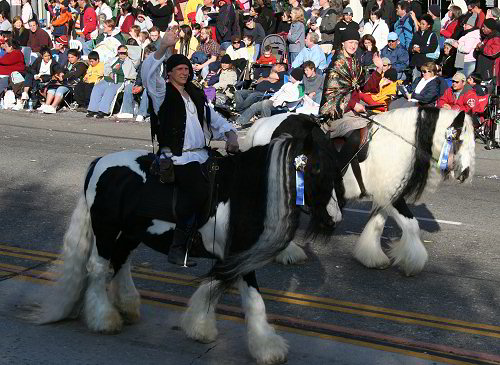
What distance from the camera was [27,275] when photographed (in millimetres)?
8750

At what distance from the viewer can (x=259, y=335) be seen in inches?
261

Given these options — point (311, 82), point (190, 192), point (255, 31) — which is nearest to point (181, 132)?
point (190, 192)

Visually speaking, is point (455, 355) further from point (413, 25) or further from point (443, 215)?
point (413, 25)

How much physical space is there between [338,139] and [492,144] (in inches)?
337

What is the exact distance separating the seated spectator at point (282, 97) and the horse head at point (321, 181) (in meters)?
12.4

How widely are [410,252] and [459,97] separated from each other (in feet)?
30.2

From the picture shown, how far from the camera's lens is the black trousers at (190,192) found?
699 cm

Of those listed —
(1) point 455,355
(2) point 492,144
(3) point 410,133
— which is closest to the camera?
(1) point 455,355

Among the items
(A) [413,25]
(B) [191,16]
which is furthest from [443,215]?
(B) [191,16]

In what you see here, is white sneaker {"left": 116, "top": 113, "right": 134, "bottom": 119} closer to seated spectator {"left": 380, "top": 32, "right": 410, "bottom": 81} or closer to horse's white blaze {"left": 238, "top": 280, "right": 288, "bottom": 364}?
seated spectator {"left": 380, "top": 32, "right": 410, "bottom": 81}

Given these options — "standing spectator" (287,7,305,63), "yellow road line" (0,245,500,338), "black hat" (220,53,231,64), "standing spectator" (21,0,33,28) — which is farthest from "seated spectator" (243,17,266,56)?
"yellow road line" (0,245,500,338)

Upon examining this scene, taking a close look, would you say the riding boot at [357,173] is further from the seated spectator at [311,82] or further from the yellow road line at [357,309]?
the seated spectator at [311,82]

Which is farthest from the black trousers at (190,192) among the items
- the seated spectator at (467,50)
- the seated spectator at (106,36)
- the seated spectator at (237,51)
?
the seated spectator at (106,36)

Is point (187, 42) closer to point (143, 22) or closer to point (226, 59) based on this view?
point (226, 59)
